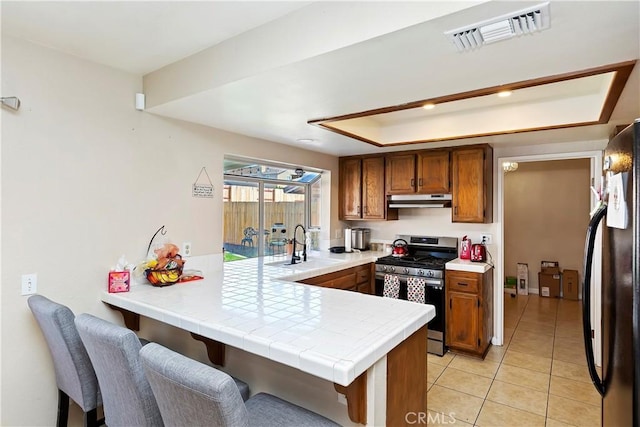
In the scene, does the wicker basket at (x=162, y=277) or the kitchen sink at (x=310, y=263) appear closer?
the wicker basket at (x=162, y=277)

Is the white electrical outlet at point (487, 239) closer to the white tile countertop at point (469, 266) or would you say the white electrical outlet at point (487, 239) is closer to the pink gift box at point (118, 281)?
the white tile countertop at point (469, 266)

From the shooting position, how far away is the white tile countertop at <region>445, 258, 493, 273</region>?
3367 millimetres

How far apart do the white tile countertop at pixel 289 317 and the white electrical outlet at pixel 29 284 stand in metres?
0.37

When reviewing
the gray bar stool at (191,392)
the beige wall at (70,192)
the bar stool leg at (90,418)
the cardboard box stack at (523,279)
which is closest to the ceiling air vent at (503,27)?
the gray bar stool at (191,392)

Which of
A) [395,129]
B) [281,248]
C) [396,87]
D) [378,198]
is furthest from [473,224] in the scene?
[396,87]

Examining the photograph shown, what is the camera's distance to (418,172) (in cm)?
398

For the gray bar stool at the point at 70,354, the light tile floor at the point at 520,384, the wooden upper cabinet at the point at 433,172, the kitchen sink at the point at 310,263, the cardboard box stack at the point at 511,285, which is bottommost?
the light tile floor at the point at 520,384

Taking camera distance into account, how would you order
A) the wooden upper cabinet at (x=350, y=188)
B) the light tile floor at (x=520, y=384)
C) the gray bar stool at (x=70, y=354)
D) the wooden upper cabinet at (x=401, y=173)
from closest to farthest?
1. the gray bar stool at (x=70, y=354)
2. the light tile floor at (x=520, y=384)
3. the wooden upper cabinet at (x=401, y=173)
4. the wooden upper cabinet at (x=350, y=188)

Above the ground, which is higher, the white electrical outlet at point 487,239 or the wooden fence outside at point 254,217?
the wooden fence outside at point 254,217

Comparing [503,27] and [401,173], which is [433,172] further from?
[503,27]

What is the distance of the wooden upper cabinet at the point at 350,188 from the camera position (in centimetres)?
444

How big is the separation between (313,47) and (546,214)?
5.93 metres

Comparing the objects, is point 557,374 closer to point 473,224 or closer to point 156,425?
point 473,224

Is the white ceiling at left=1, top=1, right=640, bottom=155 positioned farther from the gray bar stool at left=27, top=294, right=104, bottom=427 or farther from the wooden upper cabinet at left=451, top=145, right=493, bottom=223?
the gray bar stool at left=27, top=294, right=104, bottom=427
